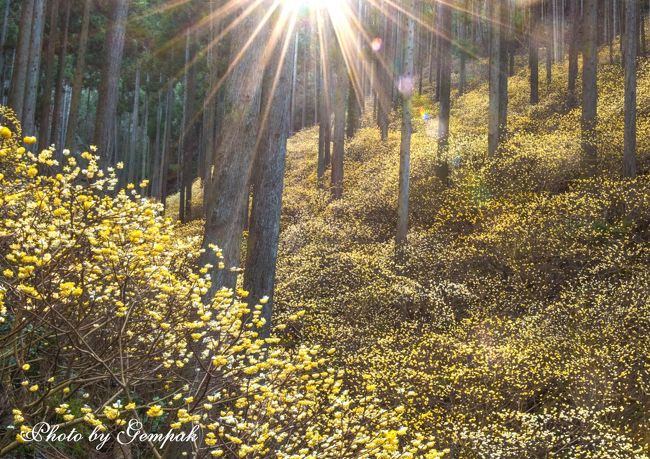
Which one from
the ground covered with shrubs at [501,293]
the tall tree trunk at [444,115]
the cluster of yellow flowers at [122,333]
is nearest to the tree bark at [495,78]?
the ground covered with shrubs at [501,293]

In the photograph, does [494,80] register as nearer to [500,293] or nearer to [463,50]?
[500,293]

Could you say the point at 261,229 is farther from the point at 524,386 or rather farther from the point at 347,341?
the point at 524,386

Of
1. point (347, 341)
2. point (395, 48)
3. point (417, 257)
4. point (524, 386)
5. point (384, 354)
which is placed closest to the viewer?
point (524, 386)

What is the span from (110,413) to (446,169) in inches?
552

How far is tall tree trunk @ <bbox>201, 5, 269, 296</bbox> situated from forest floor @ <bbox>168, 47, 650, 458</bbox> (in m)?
1.81

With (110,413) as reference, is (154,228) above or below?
above

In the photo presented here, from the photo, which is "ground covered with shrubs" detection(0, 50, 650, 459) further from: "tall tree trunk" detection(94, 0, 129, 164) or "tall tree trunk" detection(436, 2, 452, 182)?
"tall tree trunk" detection(94, 0, 129, 164)

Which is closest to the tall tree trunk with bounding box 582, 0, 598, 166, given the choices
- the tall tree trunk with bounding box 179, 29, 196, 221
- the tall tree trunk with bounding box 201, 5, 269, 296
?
the tall tree trunk with bounding box 201, 5, 269, 296

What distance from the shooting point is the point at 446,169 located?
1570 centimetres

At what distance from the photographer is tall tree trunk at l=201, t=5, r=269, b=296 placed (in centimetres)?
531

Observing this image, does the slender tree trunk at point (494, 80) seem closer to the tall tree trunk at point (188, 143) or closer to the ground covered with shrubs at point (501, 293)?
the ground covered with shrubs at point (501, 293)

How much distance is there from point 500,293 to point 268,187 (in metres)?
4.86

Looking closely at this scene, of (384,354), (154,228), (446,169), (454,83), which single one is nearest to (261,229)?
(384,354)

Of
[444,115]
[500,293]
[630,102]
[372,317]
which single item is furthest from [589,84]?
[372,317]
